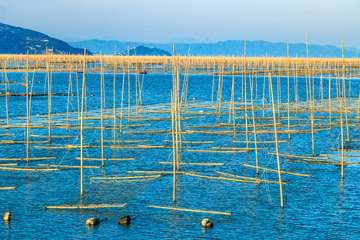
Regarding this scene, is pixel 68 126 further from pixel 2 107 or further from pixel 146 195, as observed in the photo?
pixel 2 107

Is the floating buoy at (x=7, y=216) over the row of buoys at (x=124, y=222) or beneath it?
over

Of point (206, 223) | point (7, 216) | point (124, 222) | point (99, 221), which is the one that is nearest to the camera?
point (206, 223)

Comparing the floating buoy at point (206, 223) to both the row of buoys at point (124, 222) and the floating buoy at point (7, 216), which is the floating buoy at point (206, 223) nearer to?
the row of buoys at point (124, 222)

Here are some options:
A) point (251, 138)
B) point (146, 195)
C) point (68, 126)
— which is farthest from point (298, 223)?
point (68, 126)

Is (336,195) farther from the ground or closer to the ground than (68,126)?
closer to the ground

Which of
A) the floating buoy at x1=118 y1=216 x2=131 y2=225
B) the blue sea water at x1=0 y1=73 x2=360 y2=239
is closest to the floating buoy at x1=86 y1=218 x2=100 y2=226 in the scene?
the blue sea water at x1=0 y1=73 x2=360 y2=239

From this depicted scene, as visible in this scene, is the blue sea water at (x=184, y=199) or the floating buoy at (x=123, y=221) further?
the floating buoy at (x=123, y=221)

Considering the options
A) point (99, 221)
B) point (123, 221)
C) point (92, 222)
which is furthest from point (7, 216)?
point (123, 221)

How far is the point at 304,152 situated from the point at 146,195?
13093 mm

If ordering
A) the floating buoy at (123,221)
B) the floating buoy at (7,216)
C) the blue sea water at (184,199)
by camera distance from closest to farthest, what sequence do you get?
the blue sea water at (184,199) → the floating buoy at (123,221) → the floating buoy at (7,216)

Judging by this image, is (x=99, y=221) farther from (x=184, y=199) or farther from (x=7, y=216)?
(x=184, y=199)

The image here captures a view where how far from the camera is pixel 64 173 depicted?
75.9 feet

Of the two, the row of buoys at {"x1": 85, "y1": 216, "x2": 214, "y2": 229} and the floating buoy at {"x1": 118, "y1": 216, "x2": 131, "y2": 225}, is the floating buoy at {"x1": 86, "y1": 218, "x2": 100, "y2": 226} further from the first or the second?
the floating buoy at {"x1": 118, "y1": 216, "x2": 131, "y2": 225}

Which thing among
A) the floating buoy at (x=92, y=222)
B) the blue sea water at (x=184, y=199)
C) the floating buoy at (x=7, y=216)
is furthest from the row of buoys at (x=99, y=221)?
the floating buoy at (x=7, y=216)
